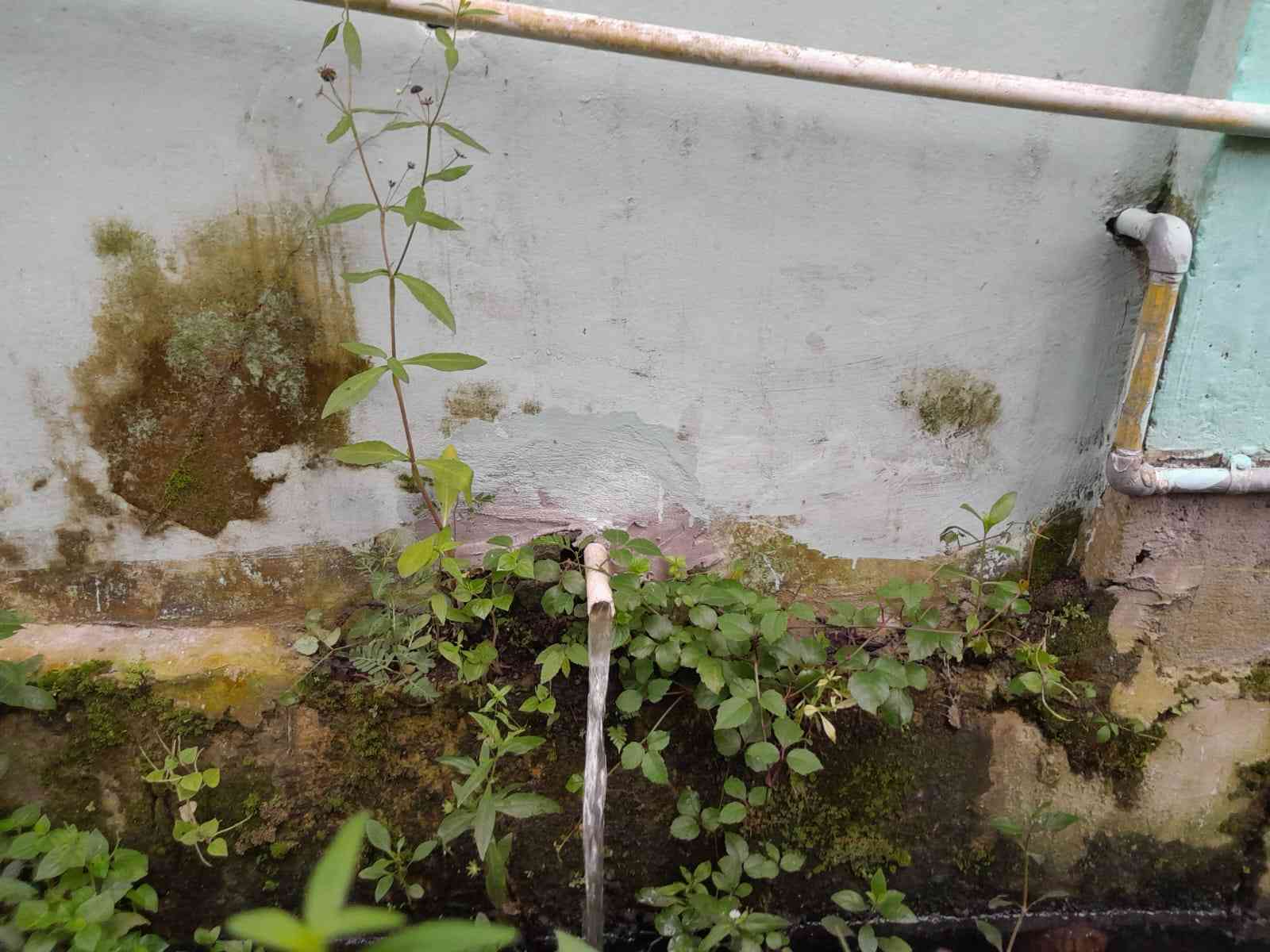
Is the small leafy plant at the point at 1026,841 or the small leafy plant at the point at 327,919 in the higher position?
the small leafy plant at the point at 327,919

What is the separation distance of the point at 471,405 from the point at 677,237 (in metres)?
0.59

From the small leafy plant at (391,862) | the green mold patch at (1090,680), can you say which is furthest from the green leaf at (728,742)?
the green mold patch at (1090,680)

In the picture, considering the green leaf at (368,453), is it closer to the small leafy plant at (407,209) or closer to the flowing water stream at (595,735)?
the small leafy plant at (407,209)

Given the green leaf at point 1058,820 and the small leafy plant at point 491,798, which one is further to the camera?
the green leaf at point 1058,820

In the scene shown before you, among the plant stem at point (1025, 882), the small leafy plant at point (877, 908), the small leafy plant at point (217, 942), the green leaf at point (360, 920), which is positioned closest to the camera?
the green leaf at point (360, 920)

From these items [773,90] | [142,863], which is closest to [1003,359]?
[773,90]

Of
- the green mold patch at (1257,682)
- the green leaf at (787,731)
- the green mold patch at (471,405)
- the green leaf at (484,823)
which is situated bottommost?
the green leaf at (484,823)

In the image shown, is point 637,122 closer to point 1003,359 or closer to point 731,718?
point 1003,359

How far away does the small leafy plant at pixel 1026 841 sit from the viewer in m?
1.98

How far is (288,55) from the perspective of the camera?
1.62 meters

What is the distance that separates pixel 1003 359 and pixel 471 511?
1300 millimetres

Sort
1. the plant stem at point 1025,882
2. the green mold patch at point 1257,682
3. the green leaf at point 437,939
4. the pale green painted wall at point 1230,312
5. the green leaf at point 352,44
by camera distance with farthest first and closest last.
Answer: the green mold patch at point 1257,682 → the plant stem at point 1025,882 → the pale green painted wall at point 1230,312 → the green leaf at point 352,44 → the green leaf at point 437,939

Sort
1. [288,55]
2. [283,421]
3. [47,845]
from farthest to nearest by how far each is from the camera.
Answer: [283,421]
[47,845]
[288,55]

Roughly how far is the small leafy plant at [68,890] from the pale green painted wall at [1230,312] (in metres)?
2.44
